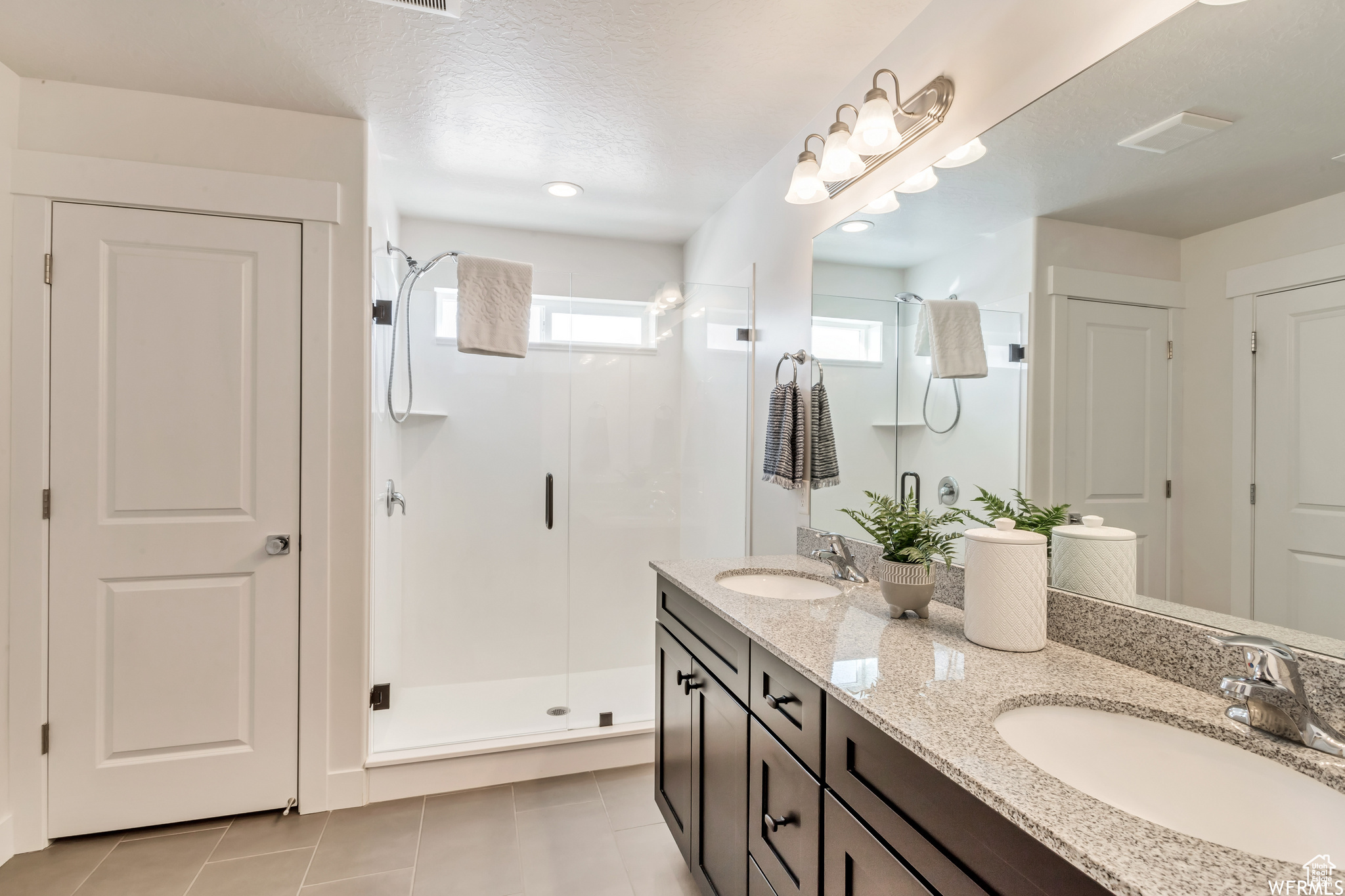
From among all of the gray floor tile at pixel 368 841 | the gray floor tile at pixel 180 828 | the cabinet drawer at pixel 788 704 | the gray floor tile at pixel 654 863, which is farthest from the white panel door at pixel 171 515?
the cabinet drawer at pixel 788 704

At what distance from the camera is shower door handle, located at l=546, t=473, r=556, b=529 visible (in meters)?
2.81

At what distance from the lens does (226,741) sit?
212 cm

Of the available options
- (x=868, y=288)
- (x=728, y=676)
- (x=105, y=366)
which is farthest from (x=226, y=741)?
(x=868, y=288)

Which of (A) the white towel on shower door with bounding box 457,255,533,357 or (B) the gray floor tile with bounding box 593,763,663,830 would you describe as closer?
(B) the gray floor tile with bounding box 593,763,663,830

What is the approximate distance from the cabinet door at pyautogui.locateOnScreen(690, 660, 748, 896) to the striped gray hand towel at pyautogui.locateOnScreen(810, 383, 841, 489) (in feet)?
2.56

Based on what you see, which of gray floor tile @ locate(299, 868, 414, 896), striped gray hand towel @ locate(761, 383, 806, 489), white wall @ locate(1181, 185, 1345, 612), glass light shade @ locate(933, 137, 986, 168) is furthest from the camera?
striped gray hand towel @ locate(761, 383, 806, 489)

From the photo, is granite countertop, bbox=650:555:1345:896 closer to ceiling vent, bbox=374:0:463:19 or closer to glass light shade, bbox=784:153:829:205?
glass light shade, bbox=784:153:829:205

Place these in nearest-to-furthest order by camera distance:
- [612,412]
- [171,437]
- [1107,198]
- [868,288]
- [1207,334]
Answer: [1207,334] < [1107,198] < [868,288] < [171,437] < [612,412]

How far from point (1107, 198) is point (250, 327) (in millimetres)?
2407

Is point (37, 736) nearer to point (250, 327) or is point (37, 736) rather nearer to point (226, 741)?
point (226, 741)

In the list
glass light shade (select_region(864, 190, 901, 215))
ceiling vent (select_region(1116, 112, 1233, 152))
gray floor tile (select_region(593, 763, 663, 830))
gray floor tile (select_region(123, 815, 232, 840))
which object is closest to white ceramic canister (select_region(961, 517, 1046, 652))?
ceiling vent (select_region(1116, 112, 1233, 152))

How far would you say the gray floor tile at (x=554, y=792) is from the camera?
2260 millimetres

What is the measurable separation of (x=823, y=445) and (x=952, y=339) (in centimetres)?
62

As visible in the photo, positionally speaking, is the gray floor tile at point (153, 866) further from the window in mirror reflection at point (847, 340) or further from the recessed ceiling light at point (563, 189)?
the recessed ceiling light at point (563, 189)
